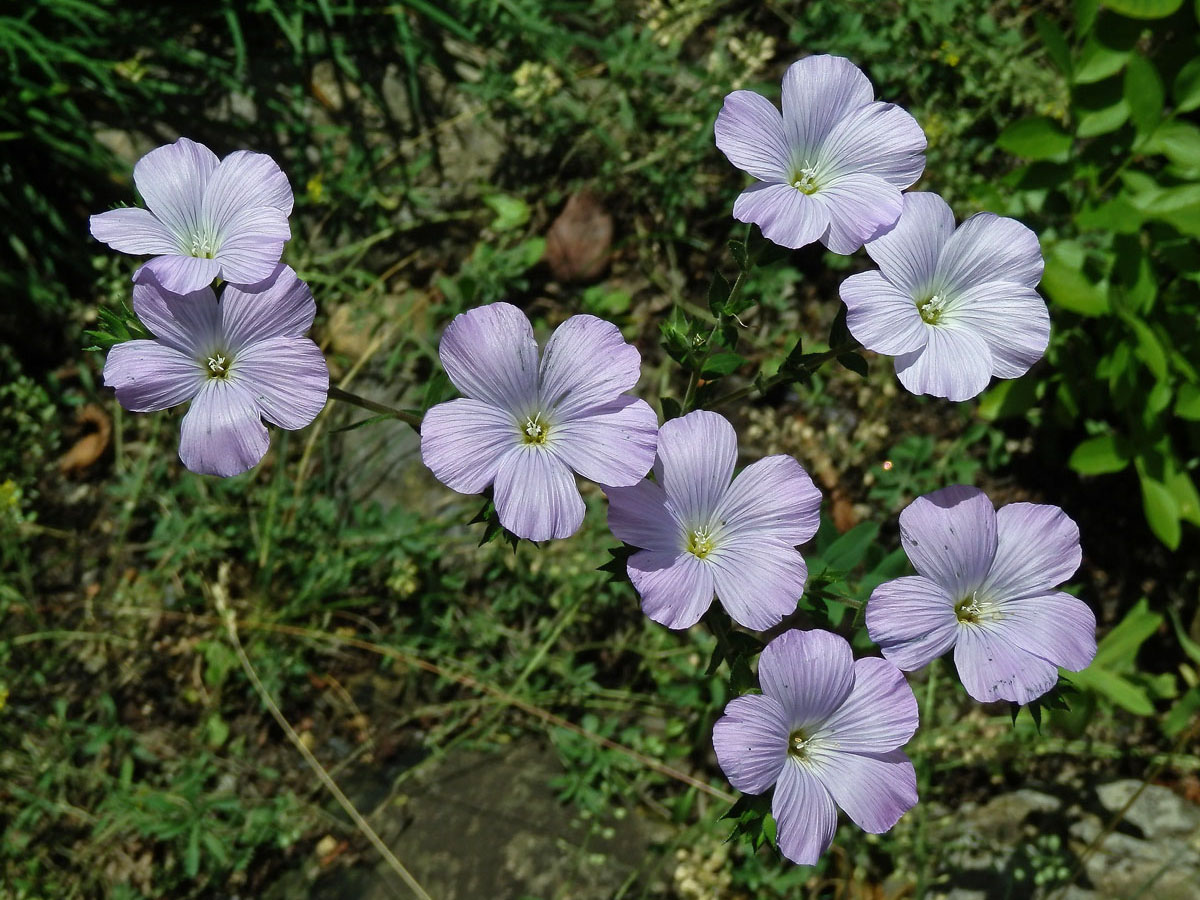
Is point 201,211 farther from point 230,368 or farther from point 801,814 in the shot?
point 801,814

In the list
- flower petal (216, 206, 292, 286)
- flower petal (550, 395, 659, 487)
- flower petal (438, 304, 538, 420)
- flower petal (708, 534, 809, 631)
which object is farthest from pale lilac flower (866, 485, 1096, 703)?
flower petal (216, 206, 292, 286)

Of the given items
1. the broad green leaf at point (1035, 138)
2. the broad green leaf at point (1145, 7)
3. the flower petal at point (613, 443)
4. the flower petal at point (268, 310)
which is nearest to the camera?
the flower petal at point (613, 443)

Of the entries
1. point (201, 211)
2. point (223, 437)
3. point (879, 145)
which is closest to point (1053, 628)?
point (879, 145)

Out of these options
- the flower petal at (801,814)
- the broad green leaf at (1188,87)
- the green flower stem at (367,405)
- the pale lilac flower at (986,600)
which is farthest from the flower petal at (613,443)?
the broad green leaf at (1188,87)

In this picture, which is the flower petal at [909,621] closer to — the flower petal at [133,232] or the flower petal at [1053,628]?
the flower petal at [1053,628]

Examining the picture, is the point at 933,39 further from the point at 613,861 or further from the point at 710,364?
the point at 613,861

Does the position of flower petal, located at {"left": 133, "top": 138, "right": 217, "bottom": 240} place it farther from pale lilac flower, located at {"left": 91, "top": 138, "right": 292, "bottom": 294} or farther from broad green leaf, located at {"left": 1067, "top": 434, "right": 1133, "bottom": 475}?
broad green leaf, located at {"left": 1067, "top": 434, "right": 1133, "bottom": 475}
